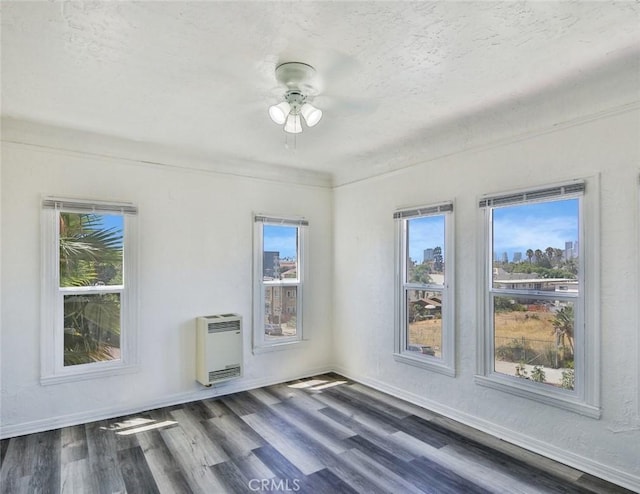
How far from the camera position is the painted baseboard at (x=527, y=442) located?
2389 mm

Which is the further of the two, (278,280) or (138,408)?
(278,280)

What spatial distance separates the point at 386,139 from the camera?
3635mm

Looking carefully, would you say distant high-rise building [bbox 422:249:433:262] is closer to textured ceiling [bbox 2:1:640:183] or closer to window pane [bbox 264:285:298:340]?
textured ceiling [bbox 2:1:640:183]

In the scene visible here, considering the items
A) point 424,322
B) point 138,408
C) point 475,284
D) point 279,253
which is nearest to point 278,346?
point 279,253

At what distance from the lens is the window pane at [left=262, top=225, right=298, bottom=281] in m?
4.45

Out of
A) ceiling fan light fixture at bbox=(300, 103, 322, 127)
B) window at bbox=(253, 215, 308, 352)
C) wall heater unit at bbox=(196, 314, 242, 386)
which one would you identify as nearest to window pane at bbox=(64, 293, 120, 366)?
wall heater unit at bbox=(196, 314, 242, 386)

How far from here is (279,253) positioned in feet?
15.0

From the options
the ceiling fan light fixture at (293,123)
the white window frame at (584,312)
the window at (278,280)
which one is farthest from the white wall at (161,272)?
the white window frame at (584,312)

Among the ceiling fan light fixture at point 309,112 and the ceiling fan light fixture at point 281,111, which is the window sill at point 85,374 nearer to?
the ceiling fan light fixture at point 281,111

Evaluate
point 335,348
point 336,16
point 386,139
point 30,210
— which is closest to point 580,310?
point 386,139

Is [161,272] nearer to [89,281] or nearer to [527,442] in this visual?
[89,281]

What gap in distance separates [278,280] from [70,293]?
81.6 inches

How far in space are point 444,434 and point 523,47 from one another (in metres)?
2.79

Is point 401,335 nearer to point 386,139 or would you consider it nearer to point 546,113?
point 386,139
